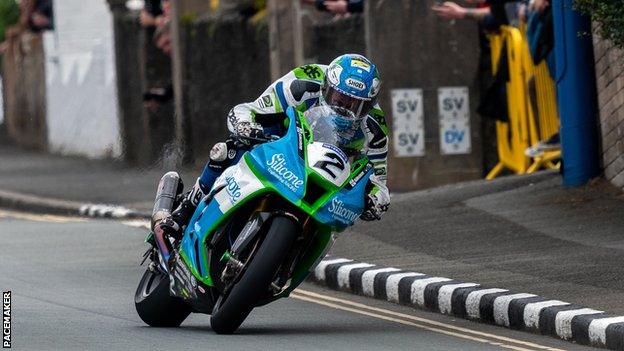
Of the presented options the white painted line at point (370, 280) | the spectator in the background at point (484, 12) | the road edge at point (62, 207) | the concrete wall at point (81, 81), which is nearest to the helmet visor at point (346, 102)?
the white painted line at point (370, 280)

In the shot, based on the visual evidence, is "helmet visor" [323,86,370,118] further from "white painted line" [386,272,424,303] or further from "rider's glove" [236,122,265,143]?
"white painted line" [386,272,424,303]

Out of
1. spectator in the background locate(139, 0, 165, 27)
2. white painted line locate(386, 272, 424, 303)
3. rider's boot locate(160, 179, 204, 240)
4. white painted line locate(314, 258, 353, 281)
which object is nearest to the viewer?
rider's boot locate(160, 179, 204, 240)

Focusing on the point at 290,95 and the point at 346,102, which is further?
the point at 290,95

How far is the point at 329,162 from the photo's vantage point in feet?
37.4

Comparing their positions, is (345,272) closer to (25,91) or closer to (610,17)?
(610,17)

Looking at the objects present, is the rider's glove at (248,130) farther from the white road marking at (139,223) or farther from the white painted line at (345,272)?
the white road marking at (139,223)

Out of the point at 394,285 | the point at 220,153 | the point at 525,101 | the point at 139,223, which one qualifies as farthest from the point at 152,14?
the point at 220,153

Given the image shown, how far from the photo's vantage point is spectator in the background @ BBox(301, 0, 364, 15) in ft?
77.5

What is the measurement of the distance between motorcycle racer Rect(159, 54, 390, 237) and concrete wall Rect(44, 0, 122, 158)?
1958 cm

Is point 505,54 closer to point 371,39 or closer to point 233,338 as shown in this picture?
point 371,39

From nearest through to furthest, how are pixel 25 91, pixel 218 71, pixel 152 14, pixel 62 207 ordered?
pixel 62 207
pixel 218 71
pixel 152 14
pixel 25 91

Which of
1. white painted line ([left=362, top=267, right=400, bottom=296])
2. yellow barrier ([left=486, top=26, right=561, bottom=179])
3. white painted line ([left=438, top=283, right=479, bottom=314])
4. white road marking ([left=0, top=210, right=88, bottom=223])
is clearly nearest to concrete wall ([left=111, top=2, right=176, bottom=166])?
white road marking ([left=0, top=210, right=88, bottom=223])

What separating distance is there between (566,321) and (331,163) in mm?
1588

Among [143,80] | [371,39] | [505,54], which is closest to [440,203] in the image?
[505,54]
